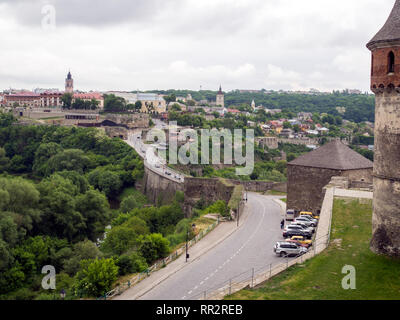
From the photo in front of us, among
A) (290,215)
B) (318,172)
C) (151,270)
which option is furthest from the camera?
(318,172)

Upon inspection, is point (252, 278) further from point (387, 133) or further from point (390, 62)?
point (390, 62)

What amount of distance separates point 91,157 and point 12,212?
3982 centimetres

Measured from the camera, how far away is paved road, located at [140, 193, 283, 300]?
797 inches

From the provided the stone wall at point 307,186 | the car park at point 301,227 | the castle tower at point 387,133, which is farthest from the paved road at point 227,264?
the castle tower at point 387,133

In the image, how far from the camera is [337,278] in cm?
1808

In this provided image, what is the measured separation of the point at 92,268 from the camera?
22547 millimetres

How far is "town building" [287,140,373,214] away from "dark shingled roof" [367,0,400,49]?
57.1 ft

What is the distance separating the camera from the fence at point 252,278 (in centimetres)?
1816

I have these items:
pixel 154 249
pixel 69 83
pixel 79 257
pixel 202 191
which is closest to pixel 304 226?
pixel 154 249

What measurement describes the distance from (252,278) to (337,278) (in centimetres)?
324

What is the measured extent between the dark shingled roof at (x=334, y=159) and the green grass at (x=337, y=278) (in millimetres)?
13610

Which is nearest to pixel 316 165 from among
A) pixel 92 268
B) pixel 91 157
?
pixel 92 268

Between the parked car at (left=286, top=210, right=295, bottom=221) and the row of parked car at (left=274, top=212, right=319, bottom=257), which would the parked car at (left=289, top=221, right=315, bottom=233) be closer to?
the row of parked car at (left=274, top=212, right=319, bottom=257)
